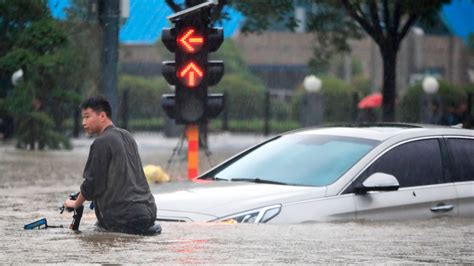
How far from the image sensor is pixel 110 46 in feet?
59.5

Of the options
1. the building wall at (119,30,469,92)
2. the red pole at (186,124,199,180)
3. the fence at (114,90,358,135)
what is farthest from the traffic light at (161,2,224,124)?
the building wall at (119,30,469,92)

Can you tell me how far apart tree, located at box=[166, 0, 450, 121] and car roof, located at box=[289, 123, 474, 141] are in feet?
30.5

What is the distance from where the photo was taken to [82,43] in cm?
2391

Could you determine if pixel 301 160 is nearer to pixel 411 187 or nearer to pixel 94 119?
pixel 411 187

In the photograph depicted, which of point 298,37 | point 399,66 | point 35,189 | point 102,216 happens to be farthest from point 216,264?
point 298,37

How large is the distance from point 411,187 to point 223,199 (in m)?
1.85

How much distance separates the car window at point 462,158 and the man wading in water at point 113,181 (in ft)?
11.4

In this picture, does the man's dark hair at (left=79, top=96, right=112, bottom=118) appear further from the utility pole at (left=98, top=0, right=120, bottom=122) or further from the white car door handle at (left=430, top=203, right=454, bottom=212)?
the utility pole at (left=98, top=0, right=120, bottom=122)

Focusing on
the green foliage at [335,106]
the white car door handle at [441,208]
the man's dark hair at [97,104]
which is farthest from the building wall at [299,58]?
the man's dark hair at [97,104]

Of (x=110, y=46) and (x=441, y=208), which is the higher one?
(x=110, y=46)

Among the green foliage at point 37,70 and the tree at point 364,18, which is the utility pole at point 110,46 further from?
the tree at point 364,18

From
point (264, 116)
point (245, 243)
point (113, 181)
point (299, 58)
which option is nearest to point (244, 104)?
point (264, 116)

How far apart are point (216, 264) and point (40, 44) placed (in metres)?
14.2

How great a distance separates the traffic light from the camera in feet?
55.6
